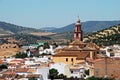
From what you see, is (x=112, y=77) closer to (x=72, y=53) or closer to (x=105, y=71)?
(x=105, y=71)

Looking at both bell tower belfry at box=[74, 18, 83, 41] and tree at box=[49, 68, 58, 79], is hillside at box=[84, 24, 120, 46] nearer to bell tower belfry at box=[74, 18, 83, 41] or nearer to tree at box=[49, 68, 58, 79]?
bell tower belfry at box=[74, 18, 83, 41]

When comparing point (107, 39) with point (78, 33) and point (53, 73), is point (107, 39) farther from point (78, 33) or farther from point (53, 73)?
point (53, 73)

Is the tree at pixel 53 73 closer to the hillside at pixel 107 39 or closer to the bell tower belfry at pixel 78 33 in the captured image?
the bell tower belfry at pixel 78 33

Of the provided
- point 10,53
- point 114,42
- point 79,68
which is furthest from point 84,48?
point 10,53

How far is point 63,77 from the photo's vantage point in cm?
4366

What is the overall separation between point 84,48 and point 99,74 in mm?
11766

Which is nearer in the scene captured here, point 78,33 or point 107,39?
point 78,33

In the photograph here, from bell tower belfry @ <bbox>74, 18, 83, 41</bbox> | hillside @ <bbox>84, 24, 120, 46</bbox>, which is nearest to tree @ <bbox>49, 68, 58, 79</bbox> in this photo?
bell tower belfry @ <bbox>74, 18, 83, 41</bbox>

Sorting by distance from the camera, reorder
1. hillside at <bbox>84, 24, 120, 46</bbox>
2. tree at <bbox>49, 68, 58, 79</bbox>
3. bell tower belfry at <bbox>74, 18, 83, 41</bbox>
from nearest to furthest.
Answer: tree at <bbox>49, 68, 58, 79</bbox>, bell tower belfry at <bbox>74, 18, 83, 41</bbox>, hillside at <bbox>84, 24, 120, 46</bbox>

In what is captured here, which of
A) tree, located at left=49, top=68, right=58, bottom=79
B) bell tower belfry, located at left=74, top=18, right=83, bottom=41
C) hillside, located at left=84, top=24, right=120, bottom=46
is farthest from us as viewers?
hillside, located at left=84, top=24, right=120, bottom=46

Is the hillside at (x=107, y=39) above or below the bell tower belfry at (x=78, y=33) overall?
below

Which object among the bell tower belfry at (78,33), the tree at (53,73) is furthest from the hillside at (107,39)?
the tree at (53,73)

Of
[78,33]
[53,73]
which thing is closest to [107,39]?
[78,33]

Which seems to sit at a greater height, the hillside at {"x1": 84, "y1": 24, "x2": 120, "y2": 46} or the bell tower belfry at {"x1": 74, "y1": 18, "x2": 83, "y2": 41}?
the bell tower belfry at {"x1": 74, "y1": 18, "x2": 83, "y2": 41}
